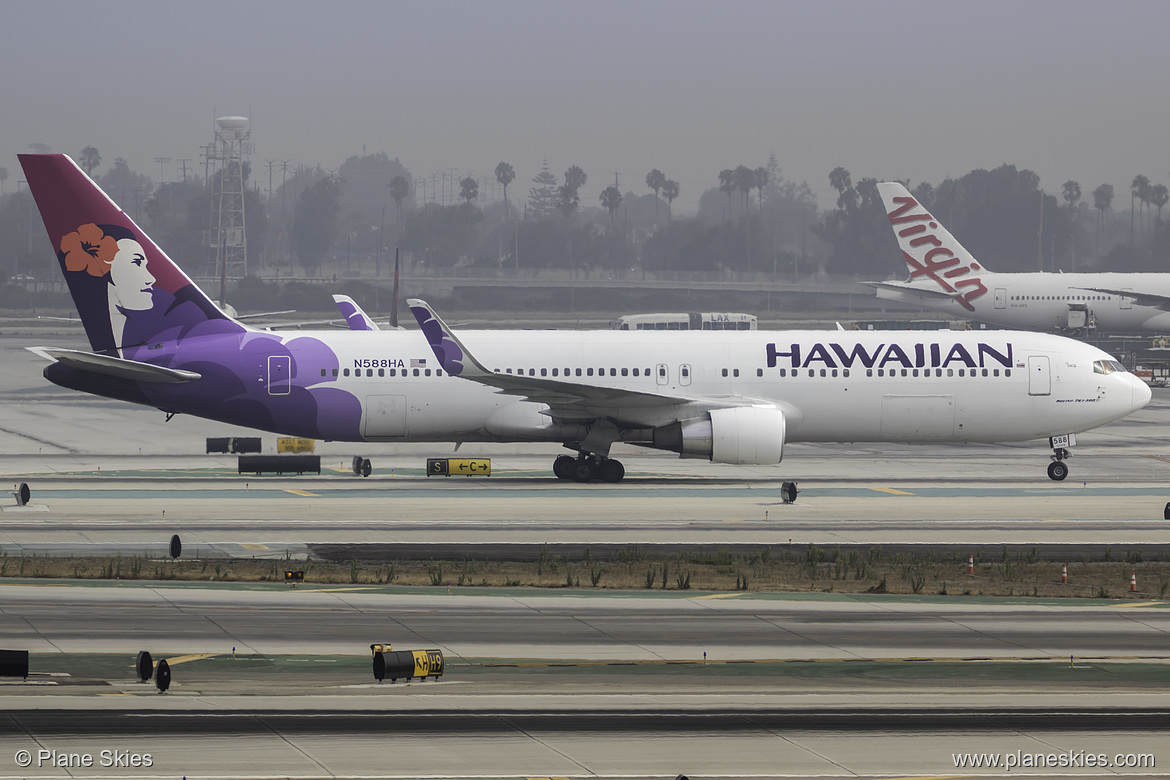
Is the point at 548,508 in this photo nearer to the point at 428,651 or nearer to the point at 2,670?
the point at 428,651

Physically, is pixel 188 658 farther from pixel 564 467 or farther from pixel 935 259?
pixel 935 259

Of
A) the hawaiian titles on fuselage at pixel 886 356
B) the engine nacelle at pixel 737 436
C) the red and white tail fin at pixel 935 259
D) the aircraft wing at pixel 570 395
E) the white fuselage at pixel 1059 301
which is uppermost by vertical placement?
the red and white tail fin at pixel 935 259

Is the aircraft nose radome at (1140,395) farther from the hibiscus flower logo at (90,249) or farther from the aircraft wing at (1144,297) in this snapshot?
the aircraft wing at (1144,297)

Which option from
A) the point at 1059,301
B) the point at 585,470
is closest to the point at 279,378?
the point at 585,470

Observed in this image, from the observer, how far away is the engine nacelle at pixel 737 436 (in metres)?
41.4

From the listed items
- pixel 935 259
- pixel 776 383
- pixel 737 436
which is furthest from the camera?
pixel 935 259

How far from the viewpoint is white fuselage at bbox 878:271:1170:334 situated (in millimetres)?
107250

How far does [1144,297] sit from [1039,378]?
6685cm

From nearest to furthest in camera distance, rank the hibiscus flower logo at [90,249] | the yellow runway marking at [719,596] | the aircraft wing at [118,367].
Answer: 1. the yellow runway marking at [719,596]
2. the aircraft wing at [118,367]
3. the hibiscus flower logo at [90,249]

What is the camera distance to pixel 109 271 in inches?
1657

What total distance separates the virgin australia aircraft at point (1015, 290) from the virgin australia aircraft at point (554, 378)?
206ft

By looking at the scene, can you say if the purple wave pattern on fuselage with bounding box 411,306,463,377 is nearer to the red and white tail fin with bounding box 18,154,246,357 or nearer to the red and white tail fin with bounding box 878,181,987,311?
the red and white tail fin with bounding box 18,154,246,357

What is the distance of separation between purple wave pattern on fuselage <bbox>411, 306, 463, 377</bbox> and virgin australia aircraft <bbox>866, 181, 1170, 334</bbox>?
71.0 meters

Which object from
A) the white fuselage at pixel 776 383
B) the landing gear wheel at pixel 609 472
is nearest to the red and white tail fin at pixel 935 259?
the white fuselage at pixel 776 383
